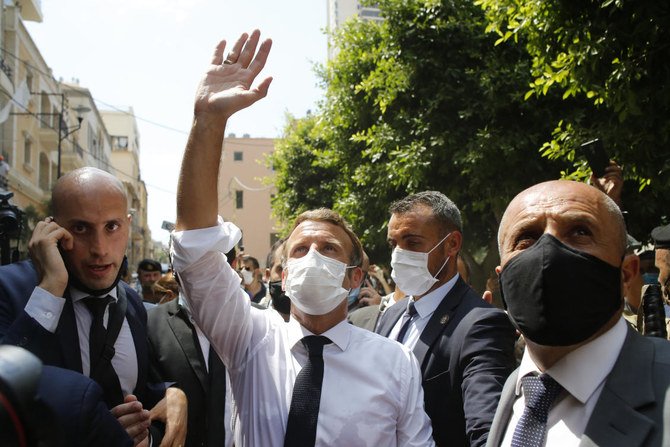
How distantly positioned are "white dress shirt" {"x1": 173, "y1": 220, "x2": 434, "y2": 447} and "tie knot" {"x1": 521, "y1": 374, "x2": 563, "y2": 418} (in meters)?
0.72

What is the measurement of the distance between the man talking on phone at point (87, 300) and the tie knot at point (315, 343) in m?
0.62

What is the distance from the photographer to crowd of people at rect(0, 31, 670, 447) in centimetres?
165

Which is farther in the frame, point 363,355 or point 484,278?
point 484,278

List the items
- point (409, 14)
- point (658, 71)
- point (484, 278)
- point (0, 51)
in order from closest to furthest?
1. point (658, 71)
2. point (409, 14)
3. point (484, 278)
4. point (0, 51)

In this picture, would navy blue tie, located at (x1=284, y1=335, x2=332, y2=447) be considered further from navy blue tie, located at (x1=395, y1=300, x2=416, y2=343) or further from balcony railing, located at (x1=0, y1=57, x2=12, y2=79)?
balcony railing, located at (x1=0, y1=57, x2=12, y2=79)

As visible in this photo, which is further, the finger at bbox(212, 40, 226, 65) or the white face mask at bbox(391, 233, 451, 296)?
the white face mask at bbox(391, 233, 451, 296)

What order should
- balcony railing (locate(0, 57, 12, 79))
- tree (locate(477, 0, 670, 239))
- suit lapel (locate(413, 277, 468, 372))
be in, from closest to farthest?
suit lapel (locate(413, 277, 468, 372))
tree (locate(477, 0, 670, 239))
balcony railing (locate(0, 57, 12, 79))

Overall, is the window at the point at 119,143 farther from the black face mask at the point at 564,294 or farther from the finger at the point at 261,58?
the black face mask at the point at 564,294

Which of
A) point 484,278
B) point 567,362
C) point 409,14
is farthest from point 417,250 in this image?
point 484,278

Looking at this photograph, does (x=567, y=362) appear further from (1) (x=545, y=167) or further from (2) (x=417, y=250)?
(1) (x=545, y=167)

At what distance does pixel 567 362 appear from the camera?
5.67ft

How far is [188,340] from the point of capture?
386 cm

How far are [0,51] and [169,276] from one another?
68.2 feet

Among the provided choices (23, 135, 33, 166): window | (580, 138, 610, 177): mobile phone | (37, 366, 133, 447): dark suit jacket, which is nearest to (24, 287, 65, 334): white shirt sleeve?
(37, 366, 133, 447): dark suit jacket
